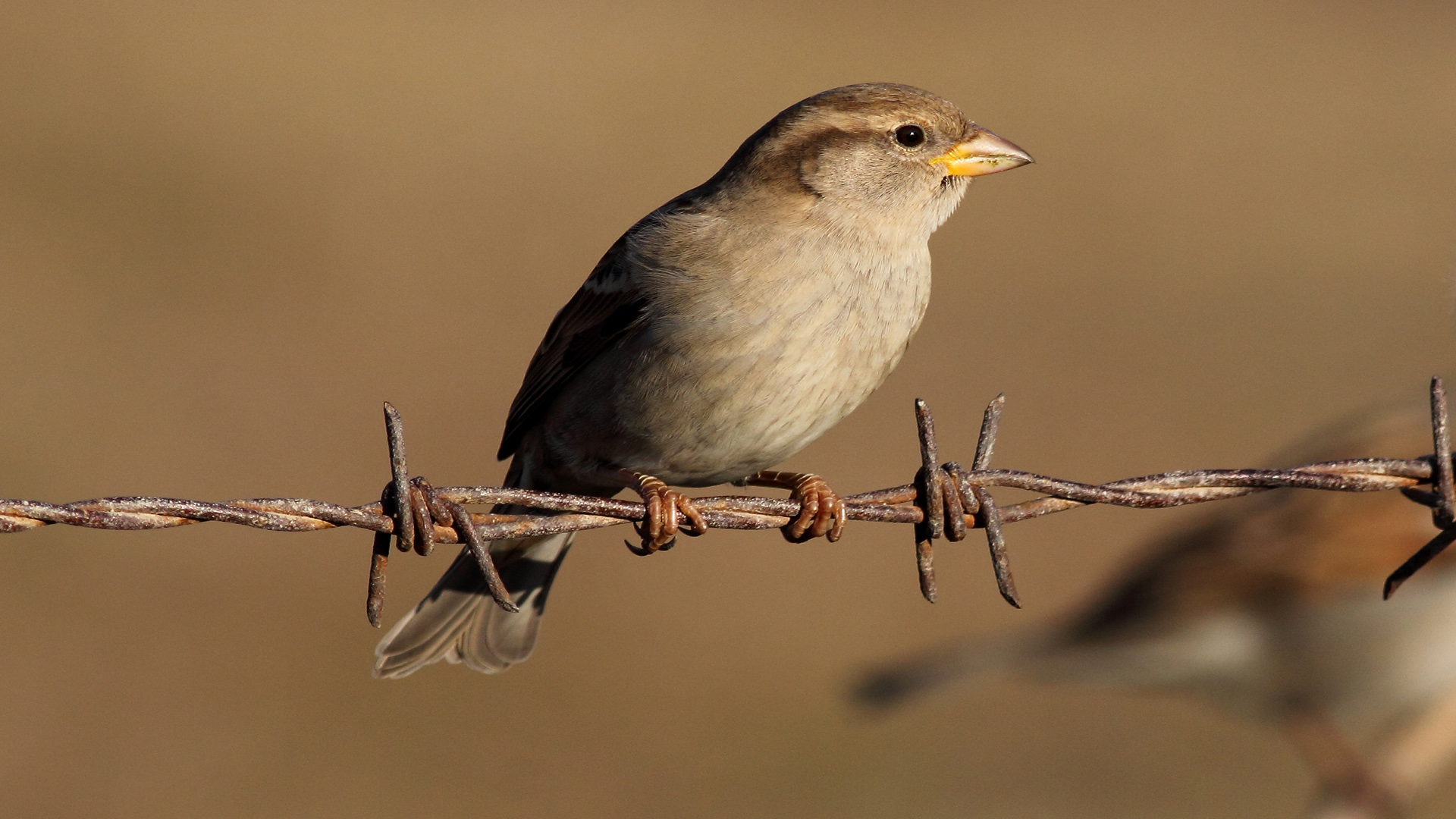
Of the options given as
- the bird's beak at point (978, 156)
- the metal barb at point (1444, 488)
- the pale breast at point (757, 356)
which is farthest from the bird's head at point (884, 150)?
the metal barb at point (1444, 488)

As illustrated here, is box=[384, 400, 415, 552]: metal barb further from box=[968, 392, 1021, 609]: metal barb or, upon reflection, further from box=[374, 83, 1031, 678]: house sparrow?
box=[968, 392, 1021, 609]: metal barb

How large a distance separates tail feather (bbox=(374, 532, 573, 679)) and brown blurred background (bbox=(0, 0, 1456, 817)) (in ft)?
8.89

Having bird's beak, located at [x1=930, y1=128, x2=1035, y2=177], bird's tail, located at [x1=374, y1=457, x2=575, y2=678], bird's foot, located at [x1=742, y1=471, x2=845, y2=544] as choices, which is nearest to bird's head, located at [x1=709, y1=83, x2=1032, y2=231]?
bird's beak, located at [x1=930, y1=128, x2=1035, y2=177]

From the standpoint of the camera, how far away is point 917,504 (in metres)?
2.94

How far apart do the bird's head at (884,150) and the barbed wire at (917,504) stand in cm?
133

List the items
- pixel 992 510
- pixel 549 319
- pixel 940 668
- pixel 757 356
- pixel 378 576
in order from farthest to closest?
pixel 549 319 < pixel 940 668 < pixel 757 356 < pixel 992 510 < pixel 378 576

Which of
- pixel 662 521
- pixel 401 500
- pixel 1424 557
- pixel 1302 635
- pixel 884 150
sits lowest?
pixel 1302 635

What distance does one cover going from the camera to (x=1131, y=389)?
1210cm

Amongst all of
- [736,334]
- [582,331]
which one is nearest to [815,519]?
[736,334]

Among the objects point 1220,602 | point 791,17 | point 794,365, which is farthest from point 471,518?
point 791,17

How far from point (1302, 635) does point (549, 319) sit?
26.1 ft

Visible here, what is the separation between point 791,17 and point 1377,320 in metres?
8.97

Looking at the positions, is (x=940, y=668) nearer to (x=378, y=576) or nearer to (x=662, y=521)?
(x=662, y=521)

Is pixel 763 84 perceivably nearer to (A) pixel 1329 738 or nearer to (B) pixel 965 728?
(B) pixel 965 728
